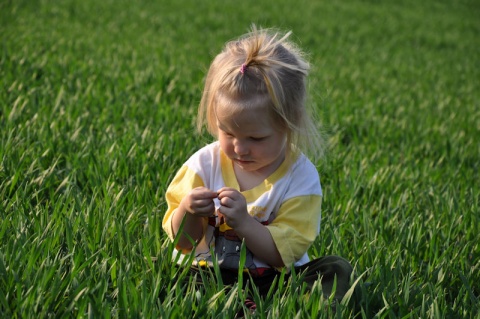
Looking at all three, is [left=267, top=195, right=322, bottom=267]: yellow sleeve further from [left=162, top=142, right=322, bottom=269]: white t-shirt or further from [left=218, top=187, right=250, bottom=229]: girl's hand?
[left=218, top=187, right=250, bottom=229]: girl's hand

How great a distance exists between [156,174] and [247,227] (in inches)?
45.8

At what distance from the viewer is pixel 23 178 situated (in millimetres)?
2891

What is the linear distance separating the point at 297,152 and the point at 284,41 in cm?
40

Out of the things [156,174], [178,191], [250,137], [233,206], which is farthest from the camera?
[156,174]

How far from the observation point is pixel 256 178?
239cm

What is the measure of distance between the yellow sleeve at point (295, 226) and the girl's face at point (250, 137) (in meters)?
0.17

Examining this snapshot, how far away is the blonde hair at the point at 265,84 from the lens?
2.19 meters

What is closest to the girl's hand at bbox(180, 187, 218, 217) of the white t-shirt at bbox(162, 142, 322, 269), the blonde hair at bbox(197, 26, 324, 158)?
the white t-shirt at bbox(162, 142, 322, 269)

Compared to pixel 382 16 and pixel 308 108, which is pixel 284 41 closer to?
pixel 308 108

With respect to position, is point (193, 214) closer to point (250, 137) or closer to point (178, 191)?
point (178, 191)

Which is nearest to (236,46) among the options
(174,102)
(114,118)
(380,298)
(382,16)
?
(380,298)

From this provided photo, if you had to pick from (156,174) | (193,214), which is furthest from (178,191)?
(156,174)

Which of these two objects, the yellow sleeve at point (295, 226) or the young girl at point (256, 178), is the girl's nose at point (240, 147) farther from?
the yellow sleeve at point (295, 226)

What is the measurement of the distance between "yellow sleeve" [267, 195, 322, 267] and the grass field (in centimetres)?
18
